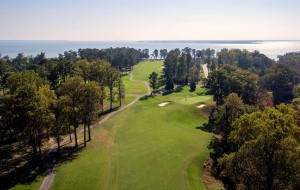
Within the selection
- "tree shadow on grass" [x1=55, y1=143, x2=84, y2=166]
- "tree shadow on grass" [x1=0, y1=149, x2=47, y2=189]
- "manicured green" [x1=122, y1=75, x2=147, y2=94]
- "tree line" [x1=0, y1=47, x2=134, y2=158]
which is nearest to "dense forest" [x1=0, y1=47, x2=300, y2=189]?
"tree line" [x1=0, y1=47, x2=134, y2=158]

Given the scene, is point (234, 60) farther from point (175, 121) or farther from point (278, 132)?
point (278, 132)

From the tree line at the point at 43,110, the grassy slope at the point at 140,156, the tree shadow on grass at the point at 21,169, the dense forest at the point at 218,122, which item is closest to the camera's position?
the dense forest at the point at 218,122

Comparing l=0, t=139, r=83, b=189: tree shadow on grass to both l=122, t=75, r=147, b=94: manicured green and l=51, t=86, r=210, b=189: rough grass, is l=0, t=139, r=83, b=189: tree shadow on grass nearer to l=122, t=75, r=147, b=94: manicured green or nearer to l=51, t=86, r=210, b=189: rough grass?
l=51, t=86, r=210, b=189: rough grass

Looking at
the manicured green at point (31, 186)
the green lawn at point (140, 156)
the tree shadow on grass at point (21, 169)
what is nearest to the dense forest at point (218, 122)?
the tree shadow on grass at point (21, 169)

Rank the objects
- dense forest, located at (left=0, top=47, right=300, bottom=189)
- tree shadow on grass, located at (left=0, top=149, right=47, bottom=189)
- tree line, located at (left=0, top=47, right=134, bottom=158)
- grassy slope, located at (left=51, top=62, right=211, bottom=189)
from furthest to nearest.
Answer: tree line, located at (left=0, top=47, right=134, bottom=158), grassy slope, located at (left=51, top=62, right=211, bottom=189), tree shadow on grass, located at (left=0, top=149, right=47, bottom=189), dense forest, located at (left=0, top=47, right=300, bottom=189)

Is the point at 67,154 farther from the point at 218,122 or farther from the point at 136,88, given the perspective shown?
the point at 136,88

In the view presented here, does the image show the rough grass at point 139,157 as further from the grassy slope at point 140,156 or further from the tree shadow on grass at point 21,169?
the tree shadow on grass at point 21,169

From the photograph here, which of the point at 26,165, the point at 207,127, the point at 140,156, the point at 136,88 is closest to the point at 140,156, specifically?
the point at 140,156

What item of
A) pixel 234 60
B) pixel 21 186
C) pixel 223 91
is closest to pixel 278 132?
pixel 21 186
